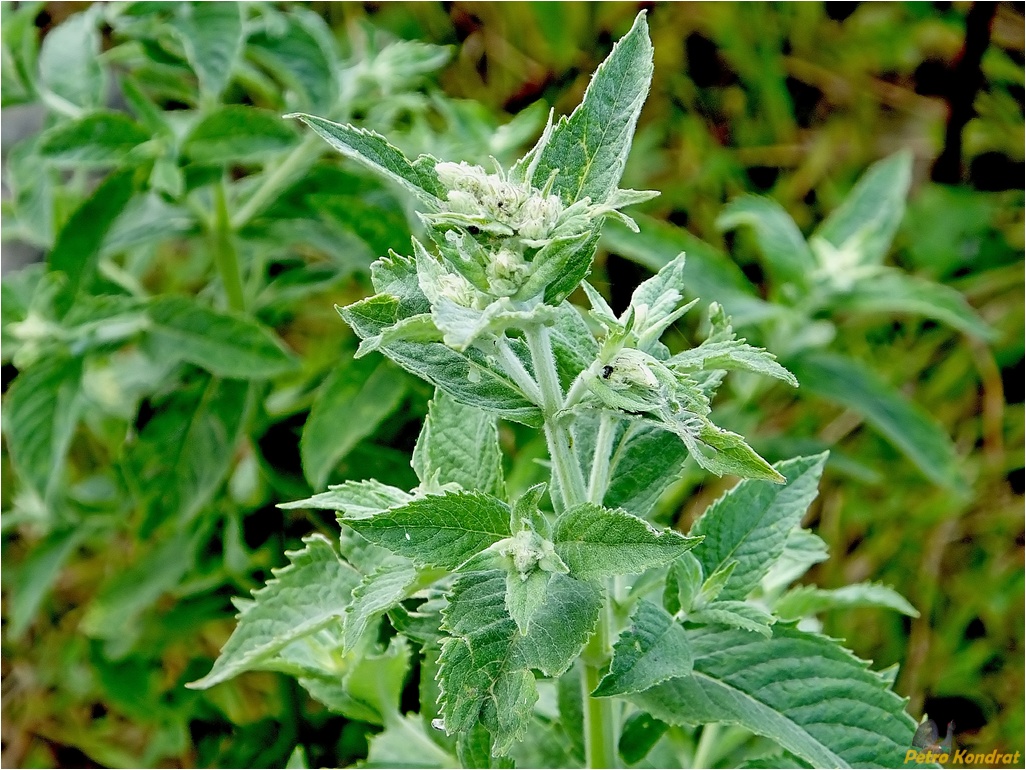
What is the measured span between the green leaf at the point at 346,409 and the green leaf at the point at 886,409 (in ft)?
2.59

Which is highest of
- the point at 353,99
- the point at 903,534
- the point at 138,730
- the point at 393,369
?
the point at 353,99

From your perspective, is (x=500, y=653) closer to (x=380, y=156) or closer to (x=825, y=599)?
(x=380, y=156)

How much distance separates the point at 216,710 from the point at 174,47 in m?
1.18

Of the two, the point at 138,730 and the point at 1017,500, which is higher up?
the point at 1017,500

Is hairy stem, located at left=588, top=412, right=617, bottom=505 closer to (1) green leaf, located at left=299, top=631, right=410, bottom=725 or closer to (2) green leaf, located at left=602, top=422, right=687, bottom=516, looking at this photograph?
(2) green leaf, located at left=602, top=422, right=687, bottom=516

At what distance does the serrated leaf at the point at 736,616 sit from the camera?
3.10 feet

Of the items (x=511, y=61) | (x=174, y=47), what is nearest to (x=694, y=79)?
(x=511, y=61)

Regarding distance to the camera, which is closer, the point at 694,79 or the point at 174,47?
the point at 174,47

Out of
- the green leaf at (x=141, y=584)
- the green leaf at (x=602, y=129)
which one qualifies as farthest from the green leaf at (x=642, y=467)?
the green leaf at (x=141, y=584)

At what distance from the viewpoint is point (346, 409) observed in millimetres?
1584

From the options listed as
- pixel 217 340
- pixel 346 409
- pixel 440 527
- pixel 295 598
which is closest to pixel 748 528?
pixel 440 527

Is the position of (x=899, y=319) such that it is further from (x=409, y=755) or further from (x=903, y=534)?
(x=409, y=755)

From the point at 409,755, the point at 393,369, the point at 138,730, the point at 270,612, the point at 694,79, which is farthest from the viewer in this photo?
the point at 694,79

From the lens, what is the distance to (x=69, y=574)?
2.33m
